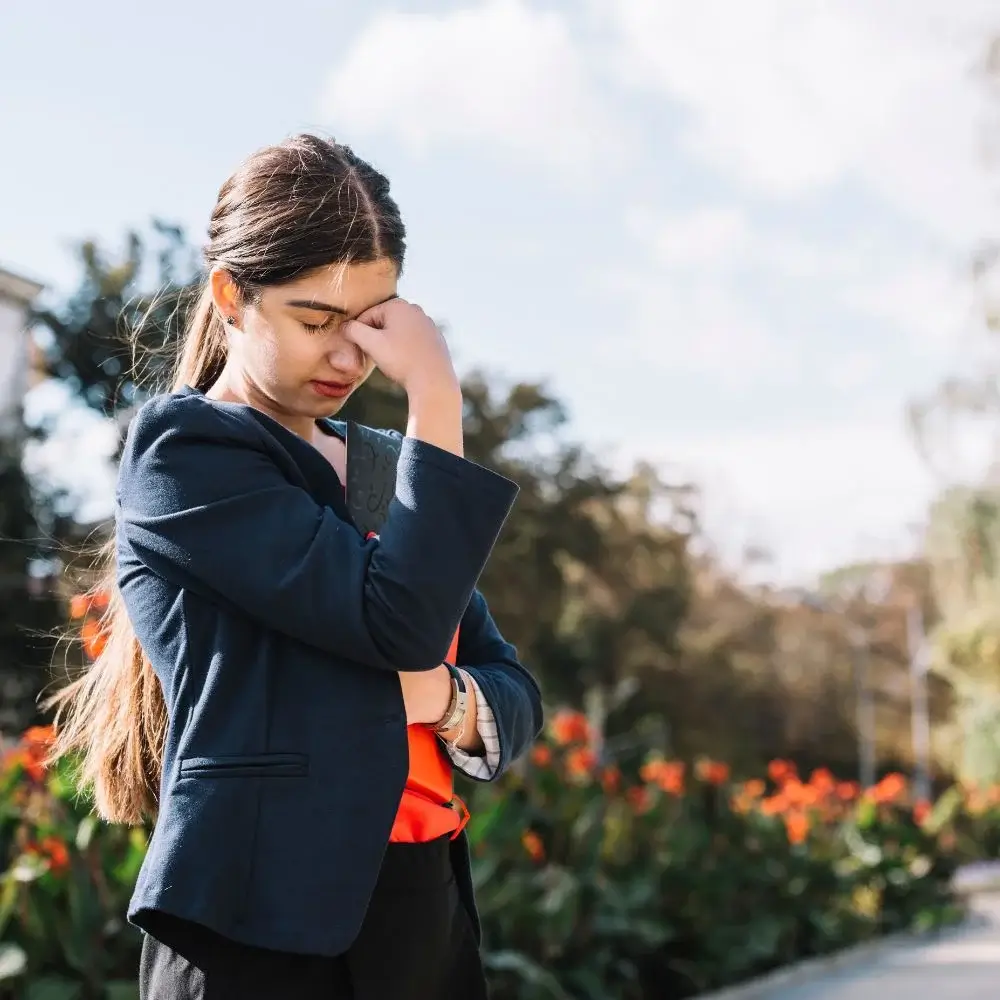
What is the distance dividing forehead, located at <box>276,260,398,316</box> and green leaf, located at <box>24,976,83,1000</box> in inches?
94.4

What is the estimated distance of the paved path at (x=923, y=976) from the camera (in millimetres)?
6137

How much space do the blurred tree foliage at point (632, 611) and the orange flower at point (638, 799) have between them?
9.08ft

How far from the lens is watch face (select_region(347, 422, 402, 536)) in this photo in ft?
4.84

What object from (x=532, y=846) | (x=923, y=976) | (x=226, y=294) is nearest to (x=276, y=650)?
(x=226, y=294)

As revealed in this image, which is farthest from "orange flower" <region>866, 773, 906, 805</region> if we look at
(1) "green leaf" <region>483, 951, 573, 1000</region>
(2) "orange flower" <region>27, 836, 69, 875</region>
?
(2) "orange flower" <region>27, 836, 69, 875</region>

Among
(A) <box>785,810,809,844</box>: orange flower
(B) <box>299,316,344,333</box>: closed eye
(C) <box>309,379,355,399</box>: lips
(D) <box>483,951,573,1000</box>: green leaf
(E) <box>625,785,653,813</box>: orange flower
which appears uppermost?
(B) <box>299,316,344,333</box>: closed eye

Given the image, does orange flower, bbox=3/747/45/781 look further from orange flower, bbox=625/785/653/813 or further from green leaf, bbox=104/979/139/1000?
orange flower, bbox=625/785/653/813

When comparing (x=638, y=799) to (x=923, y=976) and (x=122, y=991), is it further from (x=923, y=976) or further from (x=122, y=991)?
(x=122, y=991)

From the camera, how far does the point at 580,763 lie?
6.09 meters

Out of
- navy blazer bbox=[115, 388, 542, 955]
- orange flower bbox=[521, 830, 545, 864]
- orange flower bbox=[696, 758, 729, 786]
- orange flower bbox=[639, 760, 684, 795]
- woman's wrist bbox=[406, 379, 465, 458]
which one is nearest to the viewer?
navy blazer bbox=[115, 388, 542, 955]

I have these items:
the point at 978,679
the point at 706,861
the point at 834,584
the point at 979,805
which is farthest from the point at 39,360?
the point at 834,584

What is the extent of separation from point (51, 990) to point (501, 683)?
86.2 inches

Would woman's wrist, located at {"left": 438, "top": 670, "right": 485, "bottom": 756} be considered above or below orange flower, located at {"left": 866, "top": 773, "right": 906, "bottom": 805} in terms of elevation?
above

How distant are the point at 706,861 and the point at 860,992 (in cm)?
87
